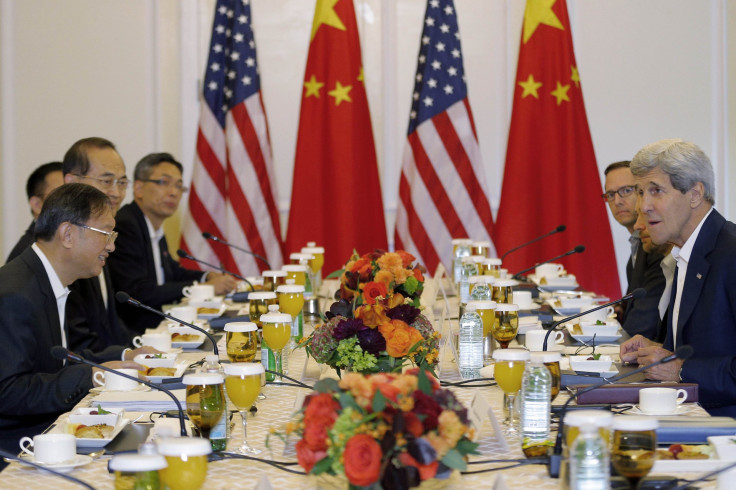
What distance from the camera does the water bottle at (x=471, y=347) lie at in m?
2.74

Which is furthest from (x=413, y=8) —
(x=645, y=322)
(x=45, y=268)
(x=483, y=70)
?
(x=45, y=268)

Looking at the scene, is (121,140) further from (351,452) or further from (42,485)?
(351,452)

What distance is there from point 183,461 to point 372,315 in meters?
0.90

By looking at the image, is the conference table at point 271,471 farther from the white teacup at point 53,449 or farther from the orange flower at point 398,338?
the orange flower at point 398,338

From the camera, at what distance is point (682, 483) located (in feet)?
5.58

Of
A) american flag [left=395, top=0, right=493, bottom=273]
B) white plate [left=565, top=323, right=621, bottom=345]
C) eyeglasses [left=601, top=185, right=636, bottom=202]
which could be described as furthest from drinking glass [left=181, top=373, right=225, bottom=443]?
american flag [left=395, top=0, right=493, bottom=273]

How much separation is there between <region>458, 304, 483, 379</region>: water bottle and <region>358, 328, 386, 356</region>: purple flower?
388 mm

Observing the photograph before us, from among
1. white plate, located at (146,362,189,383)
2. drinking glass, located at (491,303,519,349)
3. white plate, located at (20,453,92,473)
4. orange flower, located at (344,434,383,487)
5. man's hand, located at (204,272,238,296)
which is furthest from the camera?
man's hand, located at (204,272,238,296)

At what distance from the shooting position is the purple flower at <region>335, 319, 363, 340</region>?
2432mm

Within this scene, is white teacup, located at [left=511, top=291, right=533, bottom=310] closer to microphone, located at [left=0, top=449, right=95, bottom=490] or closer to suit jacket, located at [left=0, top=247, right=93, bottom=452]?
suit jacket, located at [left=0, top=247, right=93, bottom=452]

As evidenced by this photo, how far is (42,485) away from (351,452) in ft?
2.33

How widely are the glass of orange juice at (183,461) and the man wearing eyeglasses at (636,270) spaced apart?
2330 millimetres

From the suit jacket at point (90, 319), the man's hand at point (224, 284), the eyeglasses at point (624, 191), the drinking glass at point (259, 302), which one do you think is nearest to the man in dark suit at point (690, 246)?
the drinking glass at point (259, 302)

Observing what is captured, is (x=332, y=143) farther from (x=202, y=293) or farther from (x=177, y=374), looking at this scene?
(x=177, y=374)
